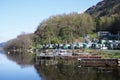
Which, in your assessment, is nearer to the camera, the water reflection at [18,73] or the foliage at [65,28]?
the water reflection at [18,73]

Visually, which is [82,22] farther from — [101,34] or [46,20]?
[46,20]

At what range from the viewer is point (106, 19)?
128875 millimetres

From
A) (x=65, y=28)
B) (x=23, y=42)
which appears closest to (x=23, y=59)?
(x=65, y=28)

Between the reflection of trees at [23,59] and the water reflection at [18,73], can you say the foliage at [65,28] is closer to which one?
the reflection of trees at [23,59]

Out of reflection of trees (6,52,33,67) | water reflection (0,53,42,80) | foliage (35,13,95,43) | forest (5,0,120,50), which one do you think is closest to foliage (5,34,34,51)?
forest (5,0,120,50)

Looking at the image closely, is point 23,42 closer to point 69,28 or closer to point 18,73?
point 69,28

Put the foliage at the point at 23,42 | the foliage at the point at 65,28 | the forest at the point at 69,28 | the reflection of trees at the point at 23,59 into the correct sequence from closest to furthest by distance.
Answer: the reflection of trees at the point at 23,59 → the foliage at the point at 65,28 → the forest at the point at 69,28 → the foliage at the point at 23,42

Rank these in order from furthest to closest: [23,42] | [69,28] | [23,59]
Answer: [23,42] → [69,28] → [23,59]

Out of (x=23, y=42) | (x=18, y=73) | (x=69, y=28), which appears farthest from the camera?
(x=23, y=42)

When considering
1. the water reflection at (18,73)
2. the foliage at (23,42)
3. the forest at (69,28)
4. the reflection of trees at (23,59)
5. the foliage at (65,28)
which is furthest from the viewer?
the foliage at (23,42)

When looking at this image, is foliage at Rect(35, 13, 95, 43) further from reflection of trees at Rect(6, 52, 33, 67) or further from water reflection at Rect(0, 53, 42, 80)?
water reflection at Rect(0, 53, 42, 80)

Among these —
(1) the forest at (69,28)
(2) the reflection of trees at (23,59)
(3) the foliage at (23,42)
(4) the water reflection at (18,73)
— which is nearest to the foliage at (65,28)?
(1) the forest at (69,28)

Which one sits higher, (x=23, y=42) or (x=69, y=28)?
(x=69, y=28)

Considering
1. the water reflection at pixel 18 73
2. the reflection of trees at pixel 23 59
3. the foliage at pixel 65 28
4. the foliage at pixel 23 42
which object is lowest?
the water reflection at pixel 18 73
